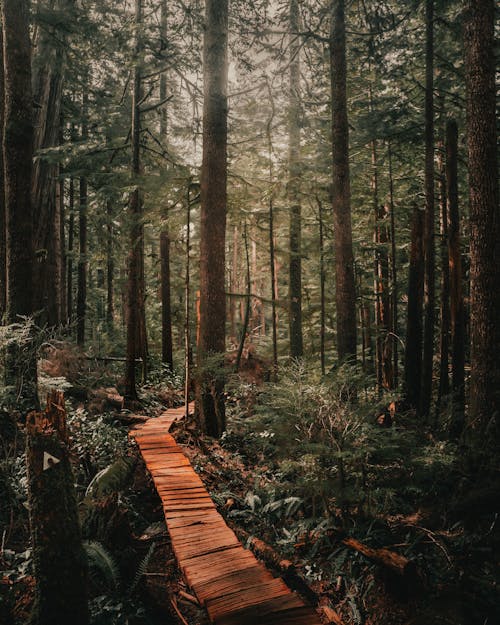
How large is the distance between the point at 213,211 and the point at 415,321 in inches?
275

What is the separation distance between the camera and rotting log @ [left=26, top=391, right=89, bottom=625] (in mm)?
3693

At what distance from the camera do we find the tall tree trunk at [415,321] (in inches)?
490

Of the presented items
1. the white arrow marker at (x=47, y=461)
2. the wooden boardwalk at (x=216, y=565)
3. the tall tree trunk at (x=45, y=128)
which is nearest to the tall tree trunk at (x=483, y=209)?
the wooden boardwalk at (x=216, y=565)

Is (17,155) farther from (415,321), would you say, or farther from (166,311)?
(415,321)

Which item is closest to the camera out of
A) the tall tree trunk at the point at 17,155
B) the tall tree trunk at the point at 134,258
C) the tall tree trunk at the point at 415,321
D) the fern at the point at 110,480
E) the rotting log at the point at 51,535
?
the rotting log at the point at 51,535

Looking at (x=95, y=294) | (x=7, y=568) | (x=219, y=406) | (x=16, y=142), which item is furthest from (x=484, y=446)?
(x=95, y=294)

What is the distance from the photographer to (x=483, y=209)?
295 inches

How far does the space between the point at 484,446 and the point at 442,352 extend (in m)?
7.02

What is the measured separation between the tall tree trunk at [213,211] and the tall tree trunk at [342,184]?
2899 mm

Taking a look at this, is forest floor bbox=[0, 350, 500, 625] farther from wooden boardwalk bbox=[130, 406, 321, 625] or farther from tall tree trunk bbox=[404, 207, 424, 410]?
tall tree trunk bbox=[404, 207, 424, 410]

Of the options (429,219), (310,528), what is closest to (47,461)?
(310,528)

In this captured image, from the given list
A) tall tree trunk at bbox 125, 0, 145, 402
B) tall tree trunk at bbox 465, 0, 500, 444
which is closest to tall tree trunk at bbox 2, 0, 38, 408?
tall tree trunk at bbox 125, 0, 145, 402

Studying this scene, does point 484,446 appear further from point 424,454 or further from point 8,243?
point 8,243

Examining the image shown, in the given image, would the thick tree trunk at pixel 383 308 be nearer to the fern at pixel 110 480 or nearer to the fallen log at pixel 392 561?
the fern at pixel 110 480
